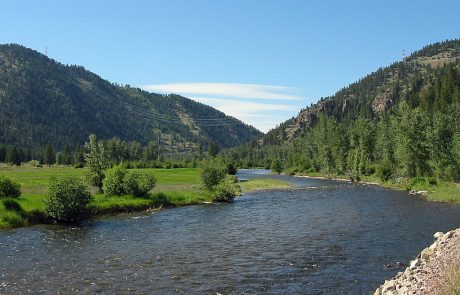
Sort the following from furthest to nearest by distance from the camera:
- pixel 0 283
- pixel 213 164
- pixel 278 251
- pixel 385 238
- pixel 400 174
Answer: pixel 400 174 < pixel 213 164 < pixel 385 238 < pixel 278 251 < pixel 0 283

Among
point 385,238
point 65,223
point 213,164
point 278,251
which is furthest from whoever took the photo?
point 213,164

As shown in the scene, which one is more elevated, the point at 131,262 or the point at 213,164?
the point at 213,164

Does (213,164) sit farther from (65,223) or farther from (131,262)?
(131,262)

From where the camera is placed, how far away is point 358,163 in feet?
495

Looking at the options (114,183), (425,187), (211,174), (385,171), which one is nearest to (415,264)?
(114,183)

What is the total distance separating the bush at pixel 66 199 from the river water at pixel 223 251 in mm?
3288

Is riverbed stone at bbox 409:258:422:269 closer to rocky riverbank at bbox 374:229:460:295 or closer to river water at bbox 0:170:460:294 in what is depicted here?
rocky riverbank at bbox 374:229:460:295

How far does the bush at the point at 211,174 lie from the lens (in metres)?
88.0

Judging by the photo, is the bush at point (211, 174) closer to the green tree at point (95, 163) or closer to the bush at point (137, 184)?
the bush at point (137, 184)

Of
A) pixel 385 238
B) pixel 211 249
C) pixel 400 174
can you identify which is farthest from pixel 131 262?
pixel 400 174

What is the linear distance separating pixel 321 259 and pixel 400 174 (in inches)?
3492

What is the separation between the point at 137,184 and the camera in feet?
251

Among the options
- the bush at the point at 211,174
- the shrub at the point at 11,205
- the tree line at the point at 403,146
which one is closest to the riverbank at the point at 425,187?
the tree line at the point at 403,146

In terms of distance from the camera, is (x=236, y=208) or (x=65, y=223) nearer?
(x=65, y=223)
